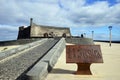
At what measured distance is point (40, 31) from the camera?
5022 cm

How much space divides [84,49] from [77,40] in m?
27.0

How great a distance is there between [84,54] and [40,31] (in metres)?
41.9

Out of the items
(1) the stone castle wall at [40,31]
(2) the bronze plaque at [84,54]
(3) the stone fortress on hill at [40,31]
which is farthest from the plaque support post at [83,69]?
(1) the stone castle wall at [40,31]

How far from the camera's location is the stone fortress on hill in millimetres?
47994

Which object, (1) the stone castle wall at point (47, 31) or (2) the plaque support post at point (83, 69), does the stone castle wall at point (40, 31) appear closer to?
(1) the stone castle wall at point (47, 31)

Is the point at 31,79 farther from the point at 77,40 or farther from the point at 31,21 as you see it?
the point at 31,21

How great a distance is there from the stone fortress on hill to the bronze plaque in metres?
38.0

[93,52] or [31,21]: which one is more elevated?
[31,21]

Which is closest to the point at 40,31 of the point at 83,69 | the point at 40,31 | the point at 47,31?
the point at 40,31

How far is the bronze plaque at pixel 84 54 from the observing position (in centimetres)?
853

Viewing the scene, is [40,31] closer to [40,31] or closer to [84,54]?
[40,31]

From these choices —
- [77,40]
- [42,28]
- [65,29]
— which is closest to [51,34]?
[42,28]

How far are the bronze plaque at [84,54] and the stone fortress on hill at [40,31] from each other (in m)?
38.0

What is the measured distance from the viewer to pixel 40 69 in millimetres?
7352
